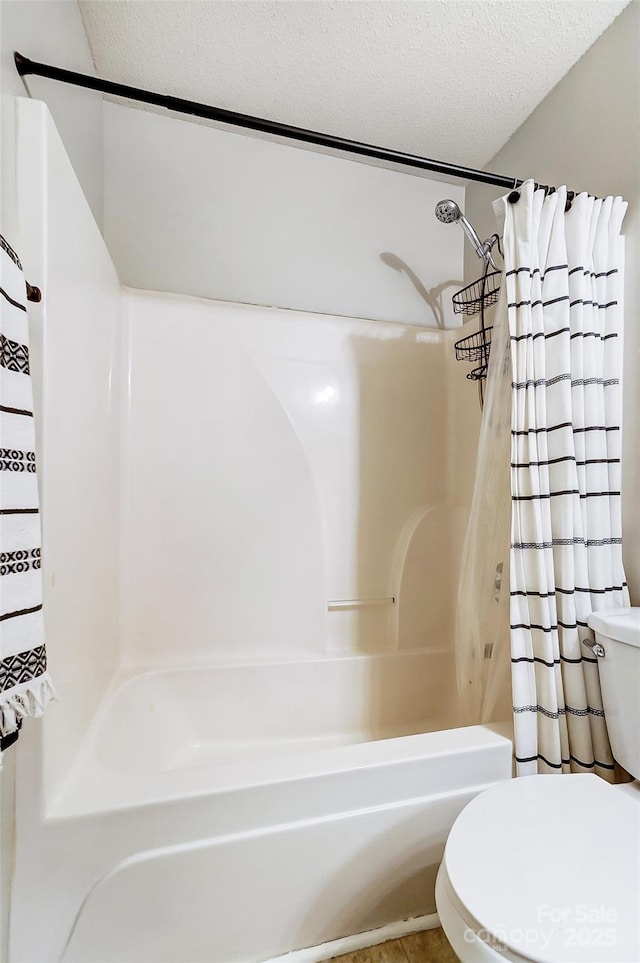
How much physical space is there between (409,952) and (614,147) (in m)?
2.20

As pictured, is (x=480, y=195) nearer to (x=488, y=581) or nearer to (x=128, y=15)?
(x=128, y=15)

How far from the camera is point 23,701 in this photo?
710mm

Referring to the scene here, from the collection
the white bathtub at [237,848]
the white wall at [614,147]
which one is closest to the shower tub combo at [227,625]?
the white bathtub at [237,848]

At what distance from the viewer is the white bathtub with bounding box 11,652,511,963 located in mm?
891

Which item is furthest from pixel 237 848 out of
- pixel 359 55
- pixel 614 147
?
pixel 359 55

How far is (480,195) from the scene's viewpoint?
2025mm

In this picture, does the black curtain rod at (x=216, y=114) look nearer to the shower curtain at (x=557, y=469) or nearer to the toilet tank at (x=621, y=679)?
the shower curtain at (x=557, y=469)

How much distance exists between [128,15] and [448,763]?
226 cm

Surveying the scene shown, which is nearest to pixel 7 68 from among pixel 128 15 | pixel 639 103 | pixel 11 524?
pixel 128 15

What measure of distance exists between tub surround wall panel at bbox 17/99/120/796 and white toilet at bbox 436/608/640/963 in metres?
0.77

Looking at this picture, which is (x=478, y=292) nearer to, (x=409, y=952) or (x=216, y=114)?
(x=216, y=114)

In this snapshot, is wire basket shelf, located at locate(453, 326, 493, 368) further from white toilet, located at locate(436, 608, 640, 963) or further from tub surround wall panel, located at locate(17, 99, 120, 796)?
tub surround wall panel, located at locate(17, 99, 120, 796)

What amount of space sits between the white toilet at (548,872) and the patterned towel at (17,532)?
28.9 inches

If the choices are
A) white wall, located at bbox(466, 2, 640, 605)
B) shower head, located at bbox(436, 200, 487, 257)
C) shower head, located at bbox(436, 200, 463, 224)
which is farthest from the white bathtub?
shower head, located at bbox(436, 200, 463, 224)
